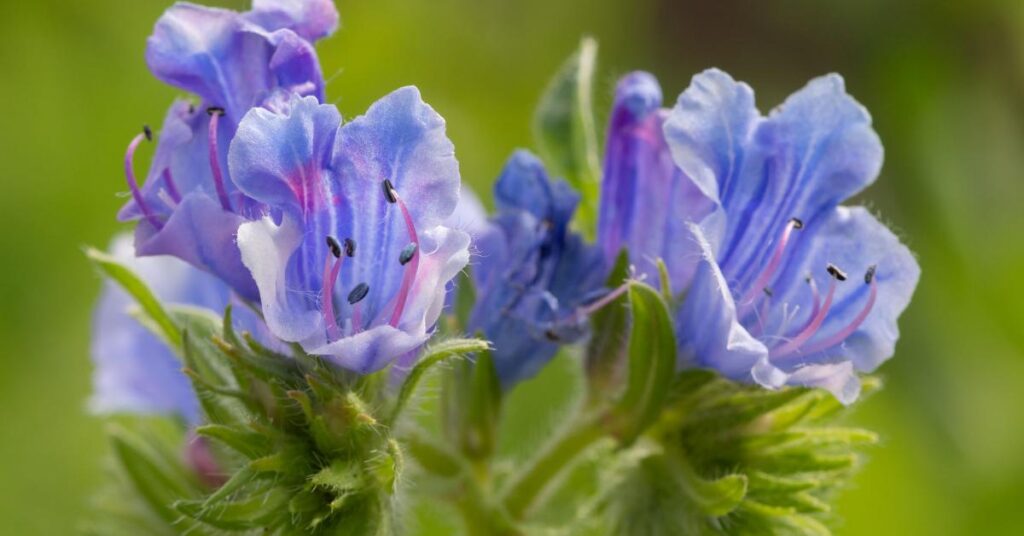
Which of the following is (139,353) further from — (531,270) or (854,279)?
(854,279)

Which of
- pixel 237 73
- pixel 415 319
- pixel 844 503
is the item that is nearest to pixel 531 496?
pixel 415 319

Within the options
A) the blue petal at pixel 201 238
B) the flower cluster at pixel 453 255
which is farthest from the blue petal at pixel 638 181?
the blue petal at pixel 201 238

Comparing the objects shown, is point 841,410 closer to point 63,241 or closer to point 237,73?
point 237,73

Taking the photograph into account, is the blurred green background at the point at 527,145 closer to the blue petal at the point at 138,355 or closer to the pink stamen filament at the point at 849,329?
the blue petal at the point at 138,355

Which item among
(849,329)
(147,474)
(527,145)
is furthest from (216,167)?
(527,145)

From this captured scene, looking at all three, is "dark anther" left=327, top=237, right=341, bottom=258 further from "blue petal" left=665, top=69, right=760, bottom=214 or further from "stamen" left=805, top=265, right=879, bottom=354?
"stamen" left=805, top=265, right=879, bottom=354

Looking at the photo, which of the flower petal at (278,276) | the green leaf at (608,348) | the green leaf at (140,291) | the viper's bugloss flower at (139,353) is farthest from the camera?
the viper's bugloss flower at (139,353)

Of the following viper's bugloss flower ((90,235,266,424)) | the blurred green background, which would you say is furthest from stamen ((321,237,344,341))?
the blurred green background
